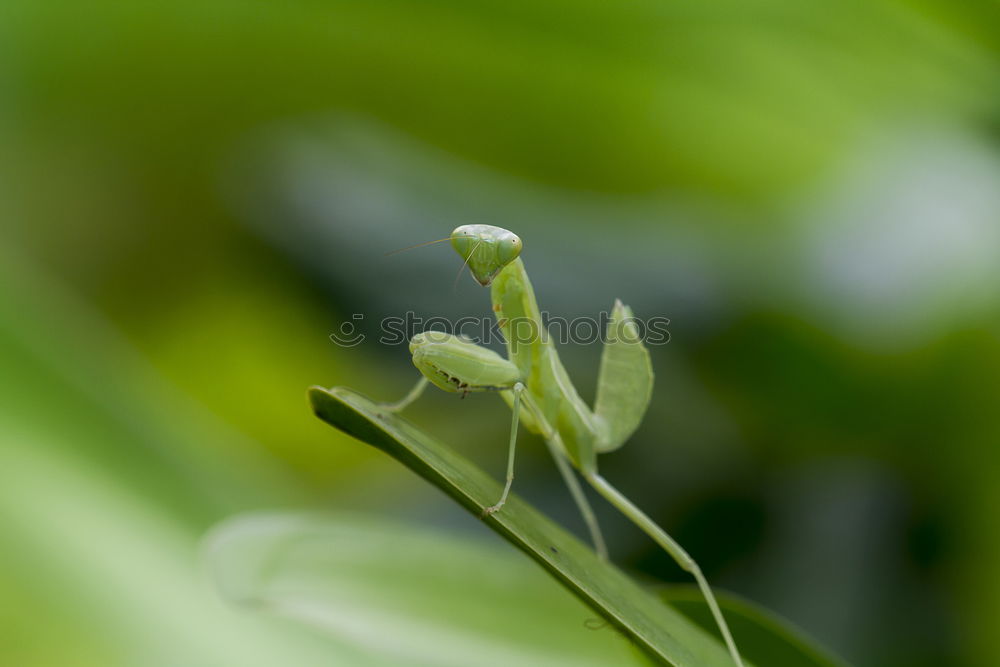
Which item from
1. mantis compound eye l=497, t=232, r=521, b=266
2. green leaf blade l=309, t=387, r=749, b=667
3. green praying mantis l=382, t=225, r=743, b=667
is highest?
mantis compound eye l=497, t=232, r=521, b=266

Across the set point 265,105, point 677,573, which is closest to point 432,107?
point 265,105

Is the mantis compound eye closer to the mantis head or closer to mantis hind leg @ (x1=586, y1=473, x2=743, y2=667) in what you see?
the mantis head

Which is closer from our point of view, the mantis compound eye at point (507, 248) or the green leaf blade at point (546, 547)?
the green leaf blade at point (546, 547)

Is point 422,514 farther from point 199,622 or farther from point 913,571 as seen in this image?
point 913,571

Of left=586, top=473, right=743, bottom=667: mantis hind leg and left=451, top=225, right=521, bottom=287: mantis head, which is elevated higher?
left=451, top=225, right=521, bottom=287: mantis head

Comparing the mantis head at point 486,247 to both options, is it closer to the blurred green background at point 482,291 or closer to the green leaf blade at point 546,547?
the green leaf blade at point 546,547

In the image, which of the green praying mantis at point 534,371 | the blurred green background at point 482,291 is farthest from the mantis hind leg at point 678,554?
the blurred green background at point 482,291

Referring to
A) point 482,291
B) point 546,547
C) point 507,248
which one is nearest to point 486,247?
point 507,248

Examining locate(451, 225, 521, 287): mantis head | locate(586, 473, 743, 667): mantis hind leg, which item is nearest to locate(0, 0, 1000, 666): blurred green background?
locate(586, 473, 743, 667): mantis hind leg

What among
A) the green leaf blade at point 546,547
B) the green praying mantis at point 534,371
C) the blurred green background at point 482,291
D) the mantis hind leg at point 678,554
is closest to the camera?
the green leaf blade at point 546,547
